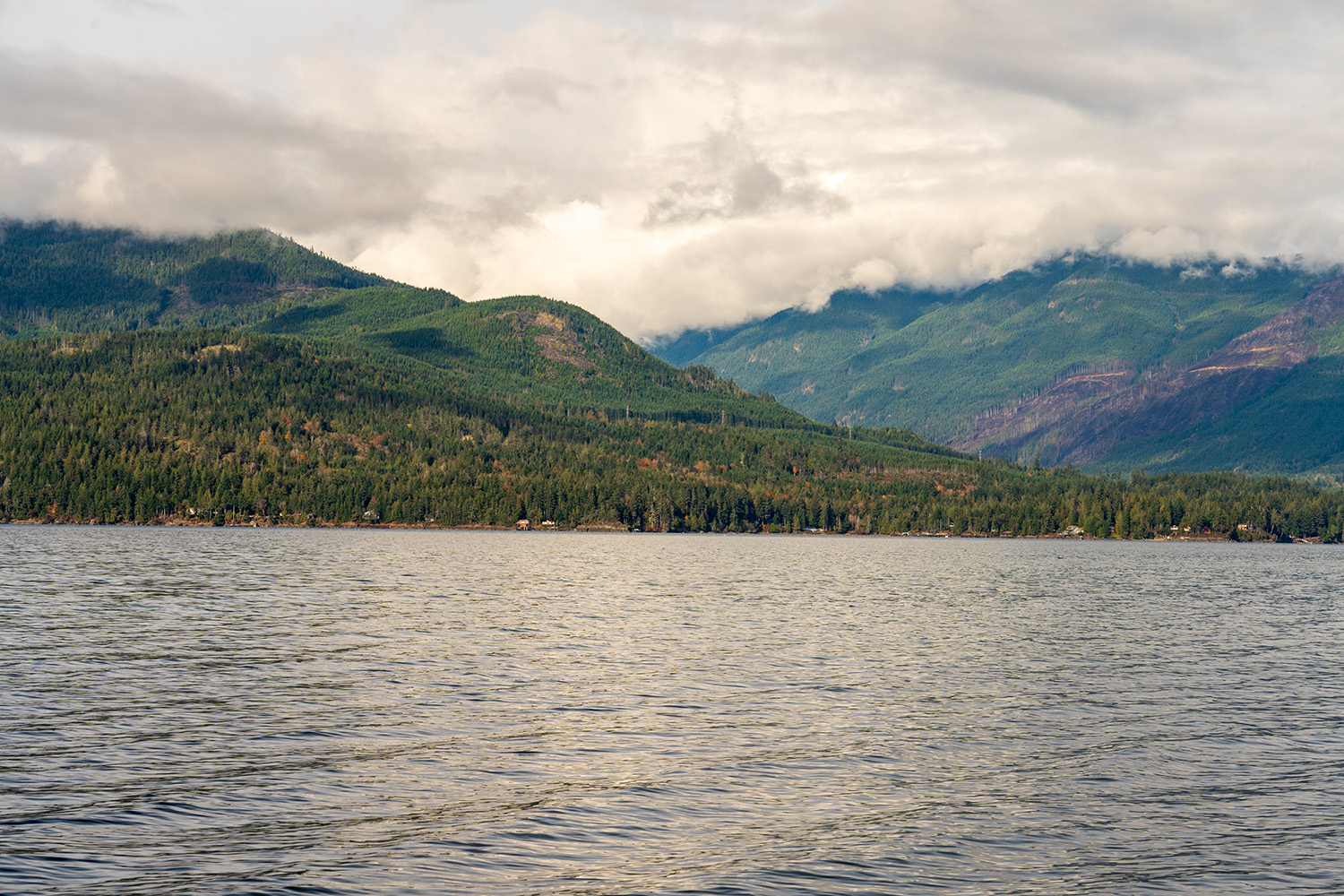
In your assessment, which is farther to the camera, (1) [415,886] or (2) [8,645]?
(2) [8,645]

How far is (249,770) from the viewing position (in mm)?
37812

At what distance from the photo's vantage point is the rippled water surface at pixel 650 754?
29156 mm

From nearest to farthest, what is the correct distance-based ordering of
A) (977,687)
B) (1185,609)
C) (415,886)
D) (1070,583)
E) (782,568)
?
(415,886)
(977,687)
(1185,609)
(1070,583)
(782,568)

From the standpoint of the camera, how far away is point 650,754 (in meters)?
41.7

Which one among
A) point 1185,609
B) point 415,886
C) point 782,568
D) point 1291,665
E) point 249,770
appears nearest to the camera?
A: point 415,886

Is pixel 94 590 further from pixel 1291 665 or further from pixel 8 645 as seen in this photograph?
pixel 1291 665

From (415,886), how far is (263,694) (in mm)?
28144

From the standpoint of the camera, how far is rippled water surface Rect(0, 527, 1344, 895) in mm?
29156

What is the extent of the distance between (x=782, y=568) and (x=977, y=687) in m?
116

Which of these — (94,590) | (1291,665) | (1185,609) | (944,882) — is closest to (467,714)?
(944,882)

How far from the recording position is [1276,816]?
35250mm

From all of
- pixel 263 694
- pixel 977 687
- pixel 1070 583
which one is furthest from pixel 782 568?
pixel 263 694

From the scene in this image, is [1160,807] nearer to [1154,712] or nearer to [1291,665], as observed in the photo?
[1154,712]

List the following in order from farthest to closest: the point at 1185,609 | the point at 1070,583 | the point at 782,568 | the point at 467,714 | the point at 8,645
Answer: the point at 782,568, the point at 1070,583, the point at 1185,609, the point at 8,645, the point at 467,714
